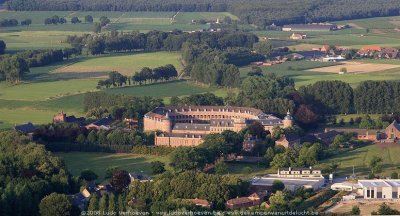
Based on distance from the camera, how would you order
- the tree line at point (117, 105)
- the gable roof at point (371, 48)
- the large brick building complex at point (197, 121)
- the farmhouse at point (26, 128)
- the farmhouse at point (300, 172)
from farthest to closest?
the gable roof at point (371, 48)
the tree line at point (117, 105)
the large brick building complex at point (197, 121)
the farmhouse at point (26, 128)
the farmhouse at point (300, 172)

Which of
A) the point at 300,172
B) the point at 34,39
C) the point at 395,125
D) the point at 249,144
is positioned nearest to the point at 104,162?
the point at 249,144

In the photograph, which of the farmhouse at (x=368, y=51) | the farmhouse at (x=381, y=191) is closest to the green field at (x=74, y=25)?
the farmhouse at (x=368, y=51)

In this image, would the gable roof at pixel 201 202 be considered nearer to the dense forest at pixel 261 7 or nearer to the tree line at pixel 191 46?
the tree line at pixel 191 46

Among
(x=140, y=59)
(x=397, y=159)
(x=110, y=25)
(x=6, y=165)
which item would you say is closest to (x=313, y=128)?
(x=397, y=159)

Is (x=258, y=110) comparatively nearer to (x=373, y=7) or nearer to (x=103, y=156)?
(x=103, y=156)

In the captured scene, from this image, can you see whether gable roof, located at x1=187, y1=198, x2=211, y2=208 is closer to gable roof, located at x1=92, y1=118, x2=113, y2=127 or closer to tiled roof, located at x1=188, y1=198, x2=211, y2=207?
tiled roof, located at x1=188, y1=198, x2=211, y2=207

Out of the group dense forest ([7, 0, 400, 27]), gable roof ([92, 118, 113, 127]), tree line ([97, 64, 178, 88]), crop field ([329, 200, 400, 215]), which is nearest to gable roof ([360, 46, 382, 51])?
tree line ([97, 64, 178, 88])

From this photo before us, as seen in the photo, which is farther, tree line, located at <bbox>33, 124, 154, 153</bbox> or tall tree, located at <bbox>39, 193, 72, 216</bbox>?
tree line, located at <bbox>33, 124, 154, 153</bbox>
